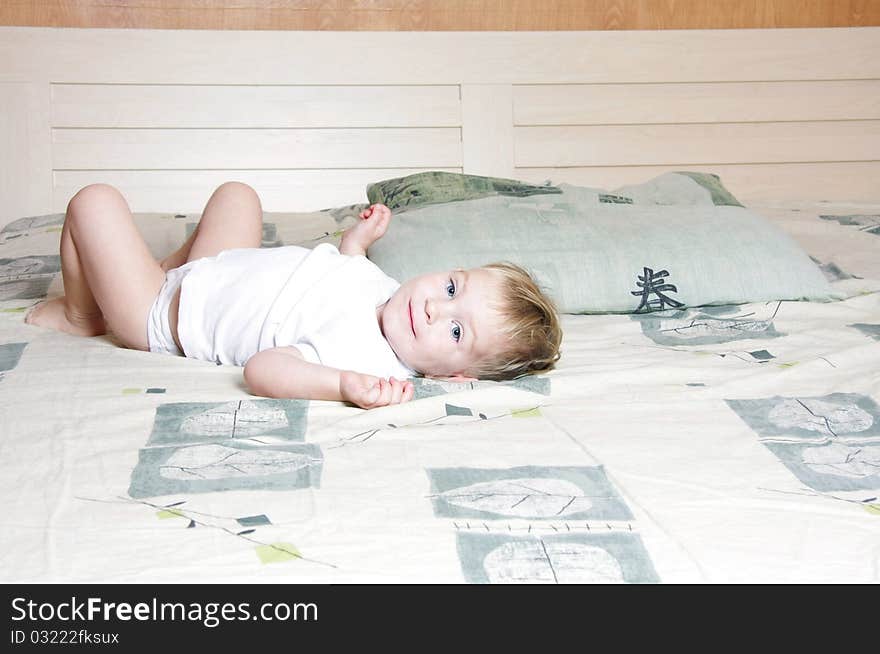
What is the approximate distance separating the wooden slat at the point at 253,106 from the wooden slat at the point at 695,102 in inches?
9.6

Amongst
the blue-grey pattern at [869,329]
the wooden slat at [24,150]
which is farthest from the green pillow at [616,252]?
the wooden slat at [24,150]

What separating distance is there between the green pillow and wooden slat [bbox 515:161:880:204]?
0.82m

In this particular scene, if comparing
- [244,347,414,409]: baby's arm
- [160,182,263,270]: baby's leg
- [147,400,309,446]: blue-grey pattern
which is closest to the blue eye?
[244,347,414,409]: baby's arm

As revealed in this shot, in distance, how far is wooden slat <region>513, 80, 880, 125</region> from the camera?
2.61 m

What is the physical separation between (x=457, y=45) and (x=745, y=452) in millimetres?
1740

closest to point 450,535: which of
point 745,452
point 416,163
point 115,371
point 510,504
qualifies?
point 510,504

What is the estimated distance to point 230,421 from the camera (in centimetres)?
113

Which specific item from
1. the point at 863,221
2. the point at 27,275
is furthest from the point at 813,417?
the point at 27,275

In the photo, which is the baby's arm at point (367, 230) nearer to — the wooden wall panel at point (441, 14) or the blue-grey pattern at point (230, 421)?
the blue-grey pattern at point (230, 421)

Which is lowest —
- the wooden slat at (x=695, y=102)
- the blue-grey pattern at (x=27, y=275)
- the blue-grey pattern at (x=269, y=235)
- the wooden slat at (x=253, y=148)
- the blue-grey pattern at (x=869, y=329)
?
the blue-grey pattern at (x=869, y=329)

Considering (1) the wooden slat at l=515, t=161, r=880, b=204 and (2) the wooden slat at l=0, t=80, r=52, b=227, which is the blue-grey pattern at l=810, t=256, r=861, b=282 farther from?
(2) the wooden slat at l=0, t=80, r=52, b=227

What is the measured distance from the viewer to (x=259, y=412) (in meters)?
1.16

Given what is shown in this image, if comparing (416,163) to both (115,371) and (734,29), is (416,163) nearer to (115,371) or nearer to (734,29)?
(734,29)

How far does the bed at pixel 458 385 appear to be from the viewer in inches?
32.2
